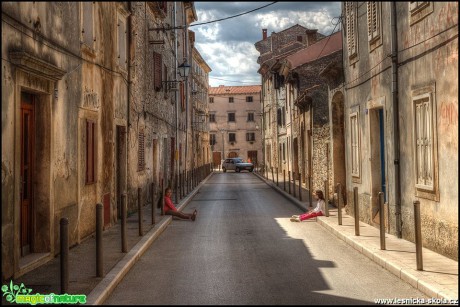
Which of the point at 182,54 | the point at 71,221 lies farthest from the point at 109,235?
the point at 182,54

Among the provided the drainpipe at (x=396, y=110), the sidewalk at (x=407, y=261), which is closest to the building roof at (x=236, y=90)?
the sidewalk at (x=407, y=261)

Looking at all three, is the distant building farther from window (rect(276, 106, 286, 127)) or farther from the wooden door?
the wooden door

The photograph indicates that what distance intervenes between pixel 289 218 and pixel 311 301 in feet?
29.4

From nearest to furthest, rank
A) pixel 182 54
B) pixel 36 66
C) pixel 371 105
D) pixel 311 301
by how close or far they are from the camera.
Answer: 1. pixel 311 301
2. pixel 36 66
3. pixel 371 105
4. pixel 182 54

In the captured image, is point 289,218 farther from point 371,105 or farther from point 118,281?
point 118,281

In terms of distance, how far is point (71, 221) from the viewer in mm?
10070

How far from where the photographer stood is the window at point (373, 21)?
11633 mm

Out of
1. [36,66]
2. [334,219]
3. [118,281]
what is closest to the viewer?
[118,281]

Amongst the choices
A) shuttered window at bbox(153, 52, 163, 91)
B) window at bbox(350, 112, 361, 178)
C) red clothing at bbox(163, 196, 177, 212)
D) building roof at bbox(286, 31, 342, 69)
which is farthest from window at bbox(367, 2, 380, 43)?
building roof at bbox(286, 31, 342, 69)

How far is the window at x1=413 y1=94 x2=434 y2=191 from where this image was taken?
9.01 m

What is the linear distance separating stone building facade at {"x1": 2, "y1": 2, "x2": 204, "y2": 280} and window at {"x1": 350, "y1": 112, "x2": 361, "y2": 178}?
20.2 ft

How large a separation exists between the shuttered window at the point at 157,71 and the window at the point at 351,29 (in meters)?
8.45

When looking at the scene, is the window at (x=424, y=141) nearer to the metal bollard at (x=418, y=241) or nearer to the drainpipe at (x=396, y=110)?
the drainpipe at (x=396, y=110)

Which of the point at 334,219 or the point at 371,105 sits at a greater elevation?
the point at 371,105
